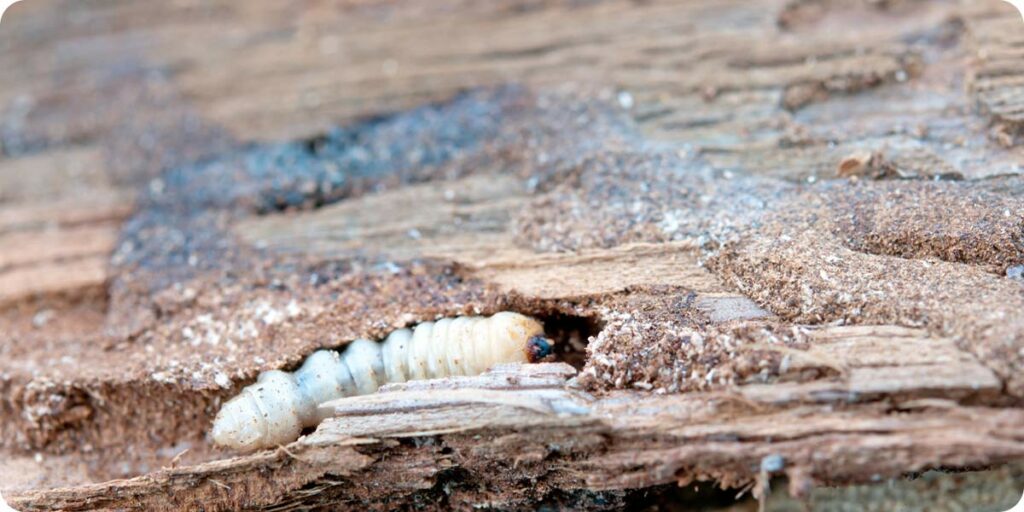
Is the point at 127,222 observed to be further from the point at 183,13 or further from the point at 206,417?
the point at 183,13

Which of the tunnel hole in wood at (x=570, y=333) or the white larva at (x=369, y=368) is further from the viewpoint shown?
the tunnel hole in wood at (x=570, y=333)

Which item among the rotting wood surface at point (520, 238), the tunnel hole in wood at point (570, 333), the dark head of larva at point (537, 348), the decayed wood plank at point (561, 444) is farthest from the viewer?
the tunnel hole in wood at point (570, 333)

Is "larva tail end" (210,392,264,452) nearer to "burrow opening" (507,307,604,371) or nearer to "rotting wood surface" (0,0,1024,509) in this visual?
"rotting wood surface" (0,0,1024,509)

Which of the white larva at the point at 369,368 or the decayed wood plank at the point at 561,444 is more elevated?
the white larva at the point at 369,368

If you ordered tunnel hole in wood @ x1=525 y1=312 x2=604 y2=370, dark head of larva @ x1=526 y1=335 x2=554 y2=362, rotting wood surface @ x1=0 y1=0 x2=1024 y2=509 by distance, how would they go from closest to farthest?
rotting wood surface @ x1=0 y1=0 x2=1024 y2=509 → dark head of larva @ x1=526 y1=335 x2=554 y2=362 → tunnel hole in wood @ x1=525 y1=312 x2=604 y2=370

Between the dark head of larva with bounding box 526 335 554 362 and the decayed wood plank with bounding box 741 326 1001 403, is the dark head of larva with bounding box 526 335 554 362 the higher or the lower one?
the higher one

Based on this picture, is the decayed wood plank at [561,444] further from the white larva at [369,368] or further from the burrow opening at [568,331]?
the burrow opening at [568,331]

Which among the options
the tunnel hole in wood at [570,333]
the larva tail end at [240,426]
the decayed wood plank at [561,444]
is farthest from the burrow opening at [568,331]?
the larva tail end at [240,426]

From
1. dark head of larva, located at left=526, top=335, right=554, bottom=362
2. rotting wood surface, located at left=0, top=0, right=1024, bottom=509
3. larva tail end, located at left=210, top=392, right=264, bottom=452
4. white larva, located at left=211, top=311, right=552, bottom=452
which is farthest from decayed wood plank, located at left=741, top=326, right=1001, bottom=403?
larva tail end, located at left=210, top=392, right=264, bottom=452
